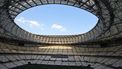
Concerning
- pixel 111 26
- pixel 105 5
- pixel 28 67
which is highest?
pixel 105 5

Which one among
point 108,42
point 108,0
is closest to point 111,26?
point 108,42

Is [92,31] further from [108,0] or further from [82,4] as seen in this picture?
[108,0]

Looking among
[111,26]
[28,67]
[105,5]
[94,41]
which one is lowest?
[28,67]

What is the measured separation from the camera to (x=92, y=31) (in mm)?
57000

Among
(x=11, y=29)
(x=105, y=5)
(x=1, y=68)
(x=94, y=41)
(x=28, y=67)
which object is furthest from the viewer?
(x=11, y=29)

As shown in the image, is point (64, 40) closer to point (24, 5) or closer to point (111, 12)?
point (24, 5)

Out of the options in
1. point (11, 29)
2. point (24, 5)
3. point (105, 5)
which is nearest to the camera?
point (105, 5)

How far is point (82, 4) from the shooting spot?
42688mm

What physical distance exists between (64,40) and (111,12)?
28571 millimetres

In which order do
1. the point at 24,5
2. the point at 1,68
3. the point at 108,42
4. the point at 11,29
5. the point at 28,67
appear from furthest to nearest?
the point at 11,29 < the point at 24,5 < the point at 108,42 < the point at 28,67 < the point at 1,68

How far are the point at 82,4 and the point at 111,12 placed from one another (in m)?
7.48

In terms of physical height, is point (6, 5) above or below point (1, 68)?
above

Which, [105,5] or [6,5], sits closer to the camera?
[105,5]

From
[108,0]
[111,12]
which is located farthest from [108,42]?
[108,0]
